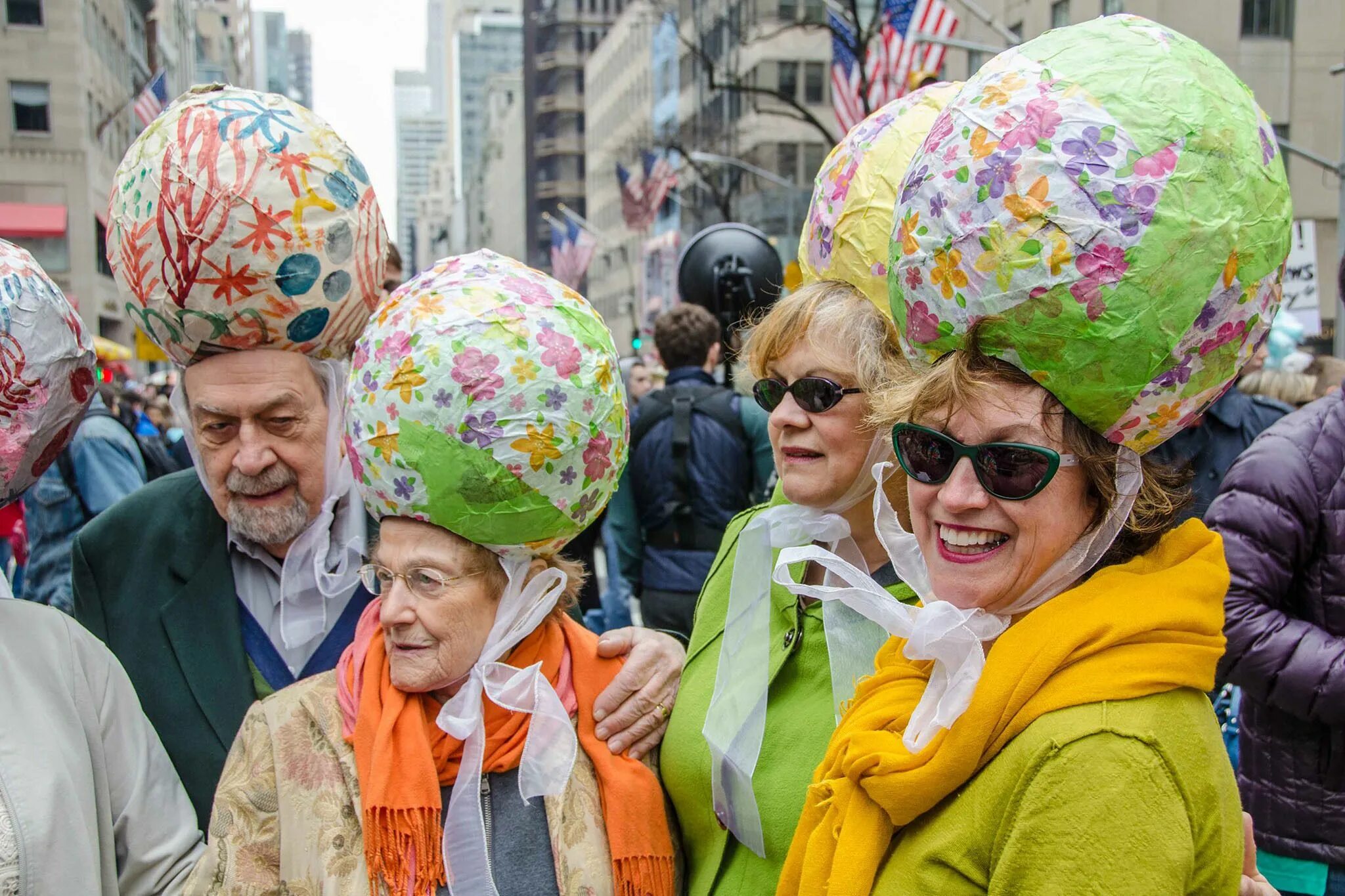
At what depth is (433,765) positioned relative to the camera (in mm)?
2307

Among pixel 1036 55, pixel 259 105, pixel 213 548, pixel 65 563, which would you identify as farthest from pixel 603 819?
pixel 65 563

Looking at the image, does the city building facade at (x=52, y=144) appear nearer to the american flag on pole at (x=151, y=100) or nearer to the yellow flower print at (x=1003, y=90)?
the american flag on pole at (x=151, y=100)

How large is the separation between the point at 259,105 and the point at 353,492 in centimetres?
96

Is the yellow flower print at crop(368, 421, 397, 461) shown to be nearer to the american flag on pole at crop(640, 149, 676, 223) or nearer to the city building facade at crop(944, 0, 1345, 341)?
the city building facade at crop(944, 0, 1345, 341)

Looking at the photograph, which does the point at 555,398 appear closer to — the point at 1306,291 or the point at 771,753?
the point at 771,753

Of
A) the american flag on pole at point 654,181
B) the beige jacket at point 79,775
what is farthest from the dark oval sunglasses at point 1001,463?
the american flag on pole at point 654,181

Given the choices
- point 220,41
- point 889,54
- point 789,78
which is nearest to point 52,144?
point 789,78

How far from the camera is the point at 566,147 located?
89.6m

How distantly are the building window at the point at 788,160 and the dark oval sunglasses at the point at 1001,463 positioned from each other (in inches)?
1605

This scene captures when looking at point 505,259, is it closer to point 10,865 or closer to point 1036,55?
point 1036,55

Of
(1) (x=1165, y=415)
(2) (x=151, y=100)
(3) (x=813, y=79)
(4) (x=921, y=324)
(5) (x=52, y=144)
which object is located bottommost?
(1) (x=1165, y=415)

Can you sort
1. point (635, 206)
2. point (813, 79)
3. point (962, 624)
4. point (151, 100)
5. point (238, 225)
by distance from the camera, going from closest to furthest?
point (962, 624) → point (238, 225) → point (151, 100) → point (635, 206) → point (813, 79)

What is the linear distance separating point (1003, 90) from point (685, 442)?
4007 millimetres

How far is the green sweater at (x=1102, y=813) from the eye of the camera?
1.57 m
